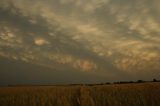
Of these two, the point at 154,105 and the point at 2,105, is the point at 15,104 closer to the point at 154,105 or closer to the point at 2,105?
the point at 2,105

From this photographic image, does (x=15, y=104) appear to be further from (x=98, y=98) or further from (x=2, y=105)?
(x=98, y=98)

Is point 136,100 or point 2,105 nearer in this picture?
point 136,100

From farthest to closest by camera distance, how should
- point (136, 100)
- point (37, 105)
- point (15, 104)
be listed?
point (15, 104) < point (37, 105) < point (136, 100)

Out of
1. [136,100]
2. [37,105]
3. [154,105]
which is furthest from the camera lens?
[37,105]

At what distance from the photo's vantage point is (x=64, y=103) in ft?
19.6

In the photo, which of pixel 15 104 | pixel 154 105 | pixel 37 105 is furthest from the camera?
pixel 15 104

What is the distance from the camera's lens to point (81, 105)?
576 cm

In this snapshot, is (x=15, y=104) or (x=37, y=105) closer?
(x=37, y=105)

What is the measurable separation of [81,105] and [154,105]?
5.35 ft

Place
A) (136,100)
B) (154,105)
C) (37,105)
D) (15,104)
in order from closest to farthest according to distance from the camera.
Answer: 1. (154,105)
2. (136,100)
3. (37,105)
4. (15,104)

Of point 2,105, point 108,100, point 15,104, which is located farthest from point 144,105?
point 2,105

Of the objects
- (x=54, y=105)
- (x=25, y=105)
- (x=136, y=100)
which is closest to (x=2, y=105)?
(x=25, y=105)

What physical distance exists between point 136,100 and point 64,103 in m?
1.71

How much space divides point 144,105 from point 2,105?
4.06 meters
